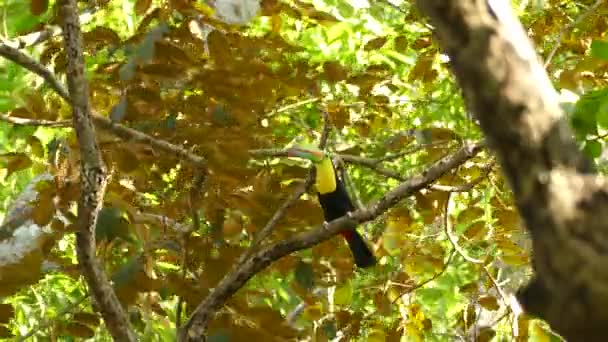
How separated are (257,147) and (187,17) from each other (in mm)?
570

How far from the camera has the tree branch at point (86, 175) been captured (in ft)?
7.20

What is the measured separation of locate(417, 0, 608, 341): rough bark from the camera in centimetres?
95

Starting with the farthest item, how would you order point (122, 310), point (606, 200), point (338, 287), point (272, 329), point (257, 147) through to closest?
1. point (338, 287)
2. point (257, 147)
3. point (272, 329)
4. point (122, 310)
5. point (606, 200)

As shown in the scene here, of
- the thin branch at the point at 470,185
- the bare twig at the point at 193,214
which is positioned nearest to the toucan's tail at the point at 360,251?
the thin branch at the point at 470,185

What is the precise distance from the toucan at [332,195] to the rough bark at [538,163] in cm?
215

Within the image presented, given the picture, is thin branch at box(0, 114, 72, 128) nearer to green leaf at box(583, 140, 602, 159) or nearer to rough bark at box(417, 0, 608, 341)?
green leaf at box(583, 140, 602, 159)

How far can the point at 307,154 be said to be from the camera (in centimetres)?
332

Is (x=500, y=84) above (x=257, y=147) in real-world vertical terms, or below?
above

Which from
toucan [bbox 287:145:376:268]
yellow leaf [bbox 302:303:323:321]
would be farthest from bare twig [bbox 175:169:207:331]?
yellow leaf [bbox 302:303:323:321]

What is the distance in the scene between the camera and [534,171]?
1005 mm

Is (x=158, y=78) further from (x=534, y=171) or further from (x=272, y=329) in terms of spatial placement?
(x=534, y=171)

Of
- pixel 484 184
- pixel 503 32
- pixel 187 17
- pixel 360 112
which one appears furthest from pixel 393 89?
pixel 503 32

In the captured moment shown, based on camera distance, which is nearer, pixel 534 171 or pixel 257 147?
pixel 534 171

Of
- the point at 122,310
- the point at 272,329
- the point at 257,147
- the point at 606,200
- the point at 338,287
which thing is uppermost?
the point at 606,200
